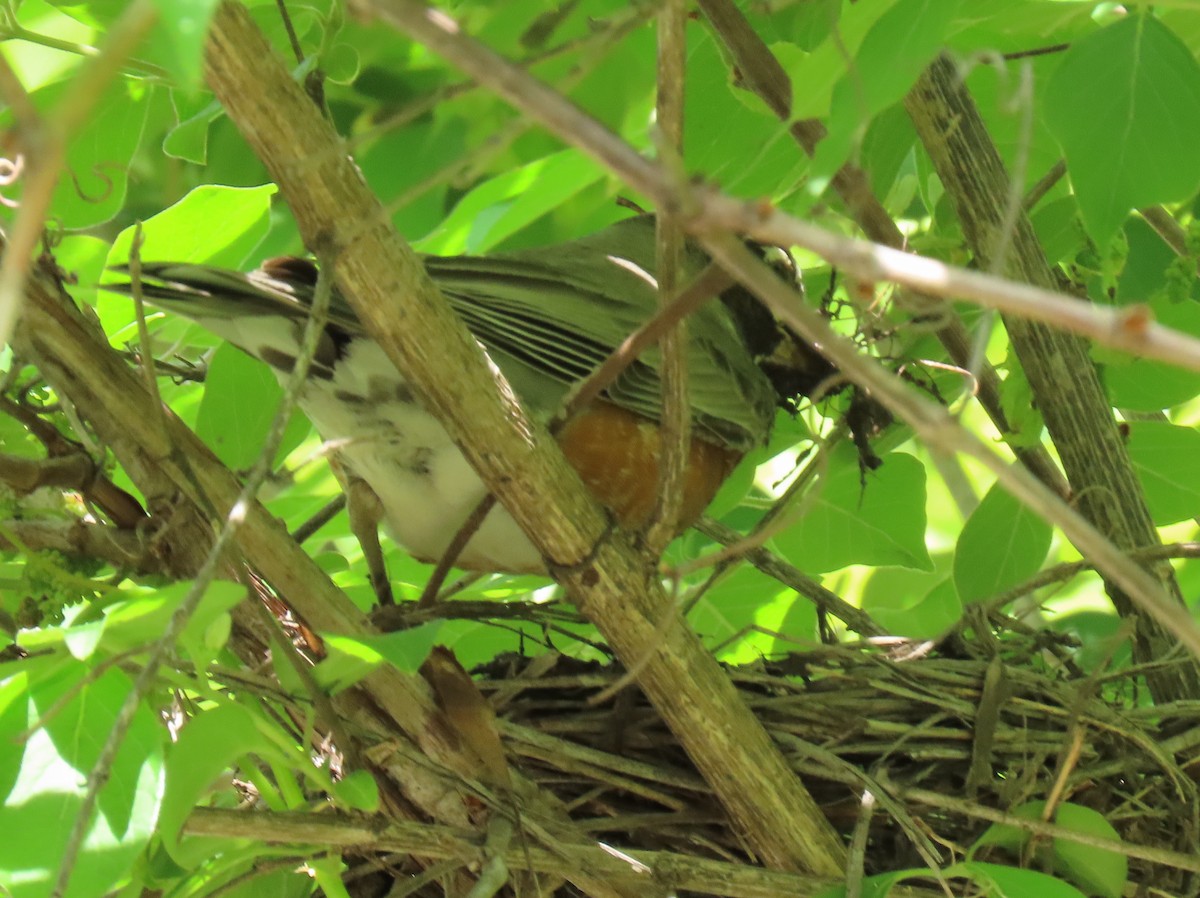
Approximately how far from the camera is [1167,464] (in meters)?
1.95

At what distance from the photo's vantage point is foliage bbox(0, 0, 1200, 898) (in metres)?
0.91

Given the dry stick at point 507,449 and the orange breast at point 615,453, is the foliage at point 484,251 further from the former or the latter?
the orange breast at point 615,453

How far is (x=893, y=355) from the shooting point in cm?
193

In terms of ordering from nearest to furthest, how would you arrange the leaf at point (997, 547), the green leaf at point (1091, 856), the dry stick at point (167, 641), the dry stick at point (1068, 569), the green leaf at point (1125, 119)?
1. the dry stick at point (167, 641)
2. the green leaf at point (1125, 119)
3. the green leaf at point (1091, 856)
4. the dry stick at point (1068, 569)
5. the leaf at point (997, 547)

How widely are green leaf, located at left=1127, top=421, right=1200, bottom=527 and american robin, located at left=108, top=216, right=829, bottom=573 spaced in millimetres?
576

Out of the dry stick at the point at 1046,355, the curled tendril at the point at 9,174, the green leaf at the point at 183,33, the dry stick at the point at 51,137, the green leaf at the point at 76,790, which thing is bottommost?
the green leaf at the point at 76,790

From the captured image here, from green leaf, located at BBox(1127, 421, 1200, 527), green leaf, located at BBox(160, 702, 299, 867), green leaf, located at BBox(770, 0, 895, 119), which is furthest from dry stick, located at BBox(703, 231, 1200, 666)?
green leaf, located at BBox(1127, 421, 1200, 527)

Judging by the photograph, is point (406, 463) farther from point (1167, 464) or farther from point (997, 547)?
point (1167, 464)

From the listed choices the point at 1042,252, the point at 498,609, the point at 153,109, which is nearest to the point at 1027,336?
the point at 1042,252

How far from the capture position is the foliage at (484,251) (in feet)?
3.00

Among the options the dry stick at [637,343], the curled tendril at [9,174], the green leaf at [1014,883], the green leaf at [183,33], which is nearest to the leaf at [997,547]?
the green leaf at [1014,883]

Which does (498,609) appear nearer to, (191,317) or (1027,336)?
(191,317)

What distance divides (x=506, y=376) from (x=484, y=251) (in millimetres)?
318

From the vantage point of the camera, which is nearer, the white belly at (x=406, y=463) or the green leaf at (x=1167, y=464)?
the white belly at (x=406, y=463)
